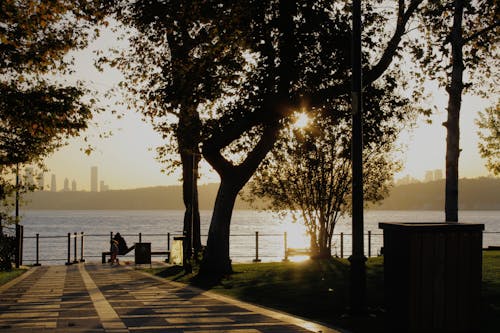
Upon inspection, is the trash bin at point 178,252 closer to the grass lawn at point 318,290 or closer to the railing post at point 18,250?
the grass lawn at point 318,290

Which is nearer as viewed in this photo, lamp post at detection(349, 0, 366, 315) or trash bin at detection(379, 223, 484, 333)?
trash bin at detection(379, 223, 484, 333)

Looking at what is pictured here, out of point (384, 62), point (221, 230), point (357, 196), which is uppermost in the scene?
point (384, 62)

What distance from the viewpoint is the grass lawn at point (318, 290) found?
11.6m

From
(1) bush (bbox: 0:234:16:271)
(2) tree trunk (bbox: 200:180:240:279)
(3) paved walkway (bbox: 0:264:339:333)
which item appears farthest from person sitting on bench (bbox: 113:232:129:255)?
(3) paved walkway (bbox: 0:264:339:333)

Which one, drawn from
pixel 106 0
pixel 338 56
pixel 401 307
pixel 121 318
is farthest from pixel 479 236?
pixel 106 0

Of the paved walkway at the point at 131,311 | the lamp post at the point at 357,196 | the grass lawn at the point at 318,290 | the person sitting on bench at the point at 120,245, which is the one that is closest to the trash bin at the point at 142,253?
the grass lawn at the point at 318,290

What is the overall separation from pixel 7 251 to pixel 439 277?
78.8 feet

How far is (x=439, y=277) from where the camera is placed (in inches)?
371

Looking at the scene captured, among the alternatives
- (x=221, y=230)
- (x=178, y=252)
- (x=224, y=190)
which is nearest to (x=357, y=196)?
(x=224, y=190)

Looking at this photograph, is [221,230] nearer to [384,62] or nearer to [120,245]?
[384,62]

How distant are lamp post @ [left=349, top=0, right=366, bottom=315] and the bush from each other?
1977 cm

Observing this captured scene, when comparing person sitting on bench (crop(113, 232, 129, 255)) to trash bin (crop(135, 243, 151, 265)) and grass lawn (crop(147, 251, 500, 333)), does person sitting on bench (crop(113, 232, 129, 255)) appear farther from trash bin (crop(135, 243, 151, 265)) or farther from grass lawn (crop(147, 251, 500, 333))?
grass lawn (crop(147, 251, 500, 333))

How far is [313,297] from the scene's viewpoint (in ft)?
48.4

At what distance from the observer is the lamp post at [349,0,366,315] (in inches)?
468
